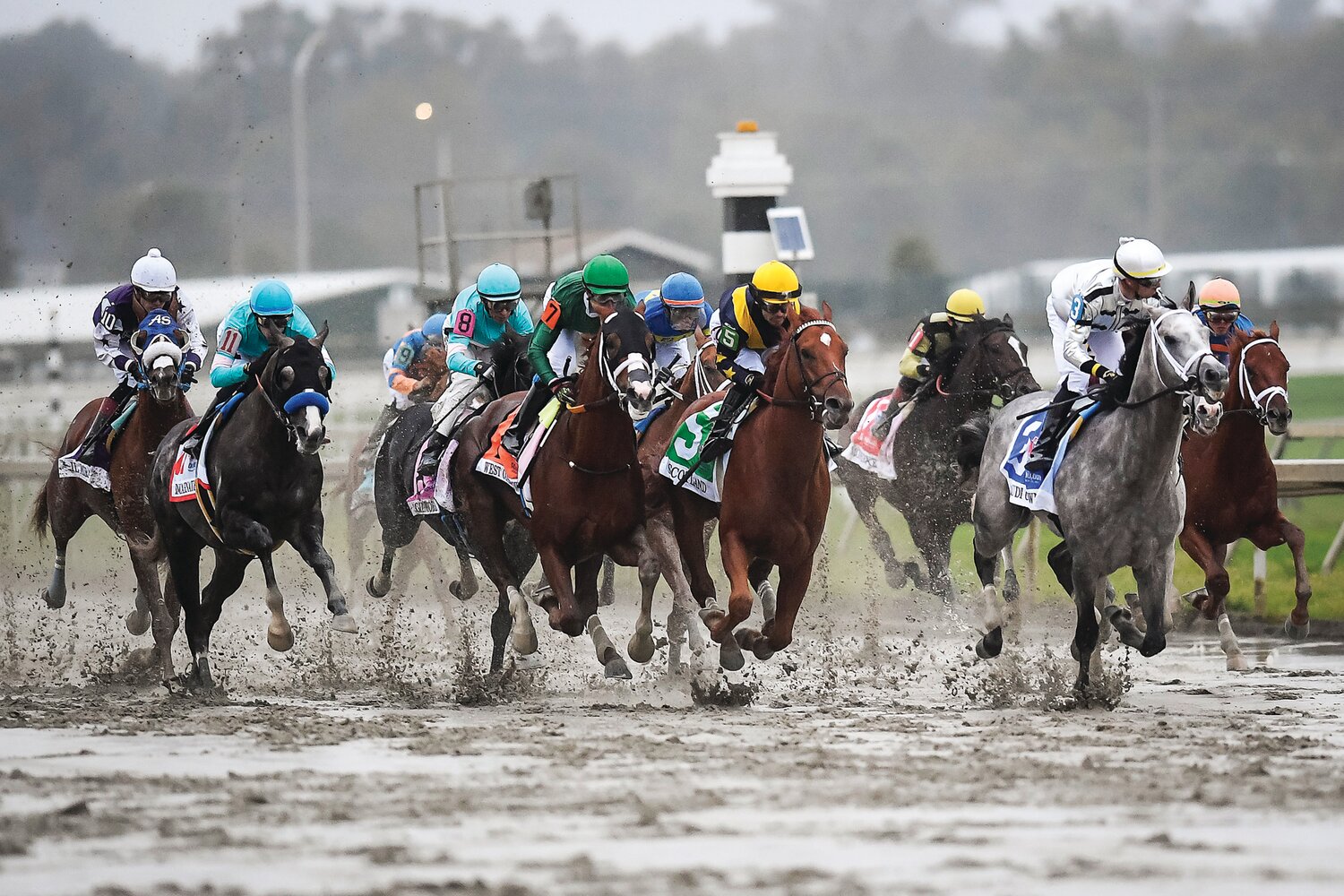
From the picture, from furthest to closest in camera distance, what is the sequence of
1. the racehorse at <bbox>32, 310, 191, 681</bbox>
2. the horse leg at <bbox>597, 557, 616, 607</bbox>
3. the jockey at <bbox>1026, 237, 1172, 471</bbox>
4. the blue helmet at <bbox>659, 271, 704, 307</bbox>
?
the horse leg at <bbox>597, 557, 616, 607</bbox> → the blue helmet at <bbox>659, 271, 704, 307</bbox> → the racehorse at <bbox>32, 310, 191, 681</bbox> → the jockey at <bbox>1026, 237, 1172, 471</bbox>

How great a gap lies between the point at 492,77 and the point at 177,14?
83.3 ft

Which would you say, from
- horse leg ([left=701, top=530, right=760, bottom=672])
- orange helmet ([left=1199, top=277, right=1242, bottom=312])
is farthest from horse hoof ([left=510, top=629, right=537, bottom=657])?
orange helmet ([left=1199, top=277, right=1242, bottom=312])

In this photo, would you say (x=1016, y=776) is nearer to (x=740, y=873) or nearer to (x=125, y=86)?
(x=740, y=873)

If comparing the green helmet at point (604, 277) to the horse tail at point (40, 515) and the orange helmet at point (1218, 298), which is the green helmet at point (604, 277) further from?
the horse tail at point (40, 515)

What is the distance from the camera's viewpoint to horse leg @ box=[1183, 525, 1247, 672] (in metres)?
10.6

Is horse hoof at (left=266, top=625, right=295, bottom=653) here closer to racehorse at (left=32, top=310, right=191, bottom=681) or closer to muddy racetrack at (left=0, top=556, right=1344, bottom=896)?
muddy racetrack at (left=0, top=556, right=1344, bottom=896)

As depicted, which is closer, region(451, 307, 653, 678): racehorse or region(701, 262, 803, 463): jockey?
region(451, 307, 653, 678): racehorse

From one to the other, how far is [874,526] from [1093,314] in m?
4.01

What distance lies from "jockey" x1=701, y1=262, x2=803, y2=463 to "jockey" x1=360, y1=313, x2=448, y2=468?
3269 mm

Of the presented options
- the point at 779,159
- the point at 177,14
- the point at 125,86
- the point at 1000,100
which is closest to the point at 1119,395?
the point at 779,159

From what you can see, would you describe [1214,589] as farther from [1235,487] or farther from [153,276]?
[153,276]

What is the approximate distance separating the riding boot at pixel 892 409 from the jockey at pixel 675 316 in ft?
5.69

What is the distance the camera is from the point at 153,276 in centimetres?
1079

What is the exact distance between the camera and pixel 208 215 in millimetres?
55562
